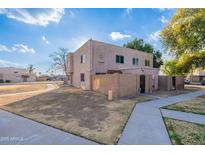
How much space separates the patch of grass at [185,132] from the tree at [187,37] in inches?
341

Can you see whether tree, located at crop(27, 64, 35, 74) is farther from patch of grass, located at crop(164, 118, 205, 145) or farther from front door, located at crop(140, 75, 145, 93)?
patch of grass, located at crop(164, 118, 205, 145)

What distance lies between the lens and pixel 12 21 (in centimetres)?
729

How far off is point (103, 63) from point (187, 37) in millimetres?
8770

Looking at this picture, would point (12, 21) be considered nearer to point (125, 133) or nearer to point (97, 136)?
point (97, 136)

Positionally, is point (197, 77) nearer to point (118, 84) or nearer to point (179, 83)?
point (179, 83)

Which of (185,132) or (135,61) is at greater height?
(135,61)

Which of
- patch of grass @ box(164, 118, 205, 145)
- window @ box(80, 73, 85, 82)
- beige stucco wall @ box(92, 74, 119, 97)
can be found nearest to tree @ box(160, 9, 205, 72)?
beige stucco wall @ box(92, 74, 119, 97)

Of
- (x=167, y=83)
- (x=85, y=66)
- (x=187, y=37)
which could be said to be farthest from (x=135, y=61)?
(x=187, y=37)

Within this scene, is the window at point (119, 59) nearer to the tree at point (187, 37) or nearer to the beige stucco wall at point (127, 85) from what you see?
the beige stucco wall at point (127, 85)

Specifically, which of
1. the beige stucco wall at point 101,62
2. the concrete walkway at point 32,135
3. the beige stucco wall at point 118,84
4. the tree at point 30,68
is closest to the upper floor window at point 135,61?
the beige stucco wall at point 101,62

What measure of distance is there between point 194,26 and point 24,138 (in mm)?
13151

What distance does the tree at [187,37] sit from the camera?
35.8 ft

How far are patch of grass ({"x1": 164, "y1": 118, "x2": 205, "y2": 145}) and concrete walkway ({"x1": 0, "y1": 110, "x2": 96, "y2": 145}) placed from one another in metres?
2.72

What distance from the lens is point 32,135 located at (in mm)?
4504
